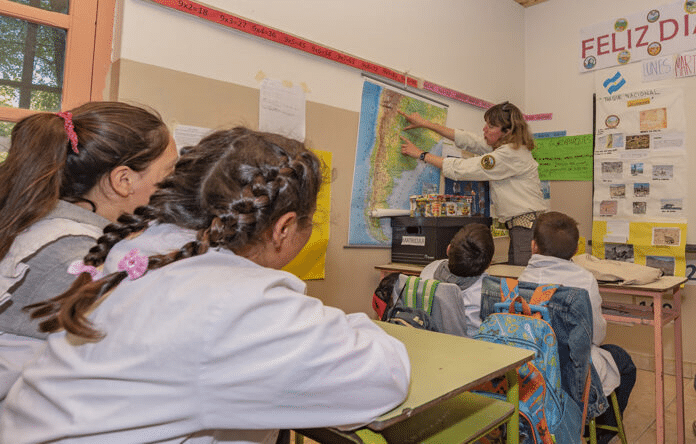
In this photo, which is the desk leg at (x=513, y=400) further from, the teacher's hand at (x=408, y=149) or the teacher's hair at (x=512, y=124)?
the teacher's hair at (x=512, y=124)

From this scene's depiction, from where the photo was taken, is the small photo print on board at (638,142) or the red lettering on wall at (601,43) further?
the red lettering on wall at (601,43)

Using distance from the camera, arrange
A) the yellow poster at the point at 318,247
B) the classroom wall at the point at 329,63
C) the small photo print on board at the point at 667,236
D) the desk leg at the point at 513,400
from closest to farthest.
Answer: the desk leg at the point at 513,400 → the classroom wall at the point at 329,63 → the yellow poster at the point at 318,247 → the small photo print on board at the point at 667,236

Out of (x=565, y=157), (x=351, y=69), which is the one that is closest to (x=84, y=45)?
(x=351, y=69)

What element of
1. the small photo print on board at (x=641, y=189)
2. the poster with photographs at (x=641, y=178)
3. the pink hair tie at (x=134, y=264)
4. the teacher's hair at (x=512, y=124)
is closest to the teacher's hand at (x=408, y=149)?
the teacher's hair at (x=512, y=124)

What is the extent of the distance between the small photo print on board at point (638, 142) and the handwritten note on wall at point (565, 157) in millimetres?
263

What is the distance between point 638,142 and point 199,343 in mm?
3635

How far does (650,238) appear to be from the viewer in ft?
10.7

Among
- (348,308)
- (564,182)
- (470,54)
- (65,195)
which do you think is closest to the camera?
(65,195)

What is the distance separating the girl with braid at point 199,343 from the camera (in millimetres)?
586

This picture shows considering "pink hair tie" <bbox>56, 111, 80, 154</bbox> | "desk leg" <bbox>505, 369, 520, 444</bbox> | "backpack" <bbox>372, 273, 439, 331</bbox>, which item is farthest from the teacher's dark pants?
"pink hair tie" <bbox>56, 111, 80, 154</bbox>

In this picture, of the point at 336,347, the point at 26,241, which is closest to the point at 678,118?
the point at 336,347

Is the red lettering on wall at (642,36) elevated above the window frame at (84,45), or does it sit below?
above

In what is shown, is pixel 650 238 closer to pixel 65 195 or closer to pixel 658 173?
pixel 658 173

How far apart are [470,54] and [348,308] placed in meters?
2.07
